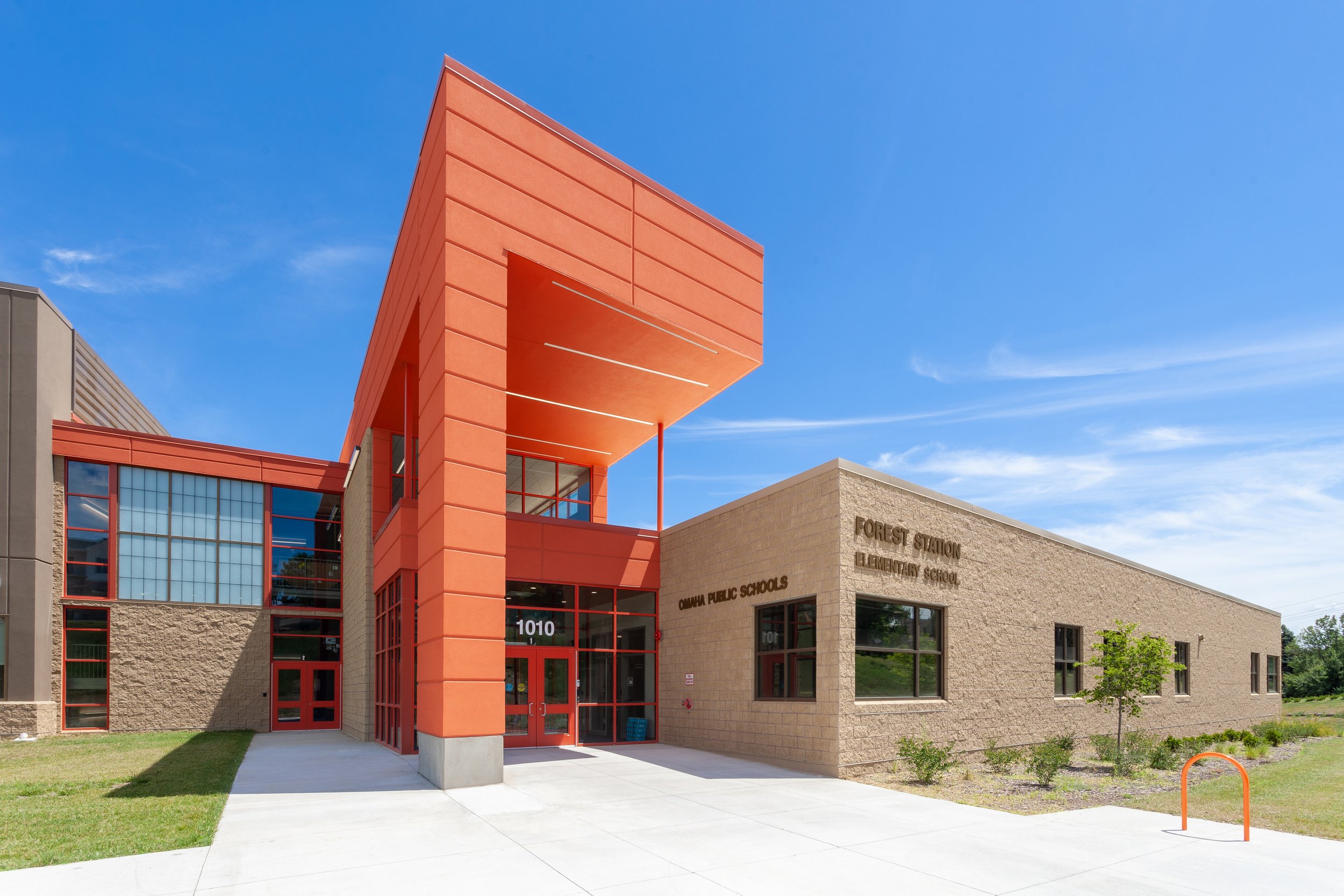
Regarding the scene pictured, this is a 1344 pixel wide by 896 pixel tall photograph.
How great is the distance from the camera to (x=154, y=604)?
2689cm

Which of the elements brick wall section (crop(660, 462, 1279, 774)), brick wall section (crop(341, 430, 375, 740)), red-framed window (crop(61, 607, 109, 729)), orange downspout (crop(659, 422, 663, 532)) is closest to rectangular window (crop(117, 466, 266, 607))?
red-framed window (crop(61, 607, 109, 729))

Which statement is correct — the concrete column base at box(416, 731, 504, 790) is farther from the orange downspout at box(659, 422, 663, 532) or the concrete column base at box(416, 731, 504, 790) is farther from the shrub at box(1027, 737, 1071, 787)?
the orange downspout at box(659, 422, 663, 532)

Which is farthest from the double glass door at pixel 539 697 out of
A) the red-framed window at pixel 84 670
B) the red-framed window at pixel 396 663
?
the red-framed window at pixel 84 670

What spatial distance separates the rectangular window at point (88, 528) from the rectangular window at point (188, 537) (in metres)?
0.38

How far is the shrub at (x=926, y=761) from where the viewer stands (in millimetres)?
14000

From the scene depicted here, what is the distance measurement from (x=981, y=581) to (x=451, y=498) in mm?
12028

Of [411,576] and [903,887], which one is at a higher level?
[411,576]

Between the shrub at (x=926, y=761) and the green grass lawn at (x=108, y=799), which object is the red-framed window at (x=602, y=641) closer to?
the green grass lawn at (x=108, y=799)

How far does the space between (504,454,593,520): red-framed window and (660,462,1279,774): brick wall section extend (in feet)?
23.5

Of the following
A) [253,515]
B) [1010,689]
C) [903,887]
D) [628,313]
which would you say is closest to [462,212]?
[628,313]

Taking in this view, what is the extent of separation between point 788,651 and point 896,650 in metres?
2.13

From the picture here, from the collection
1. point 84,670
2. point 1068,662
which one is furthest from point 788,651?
point 84,670

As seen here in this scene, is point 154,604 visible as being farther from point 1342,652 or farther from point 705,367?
point 1342,652

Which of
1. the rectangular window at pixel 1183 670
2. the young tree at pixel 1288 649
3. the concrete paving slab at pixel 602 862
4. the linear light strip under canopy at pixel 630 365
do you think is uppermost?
the linear light strip under canopy at pixel 630 365
